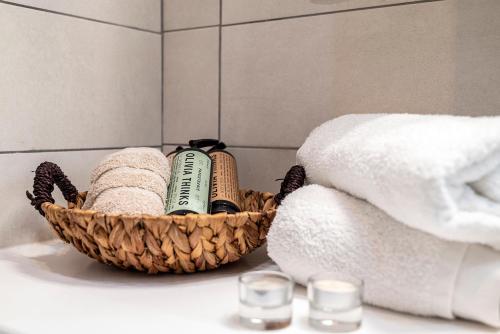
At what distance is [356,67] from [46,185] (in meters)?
0.48

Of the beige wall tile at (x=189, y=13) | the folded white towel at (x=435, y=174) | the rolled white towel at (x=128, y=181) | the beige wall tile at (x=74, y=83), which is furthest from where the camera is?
the beige wall tile at (x=189, y=13)

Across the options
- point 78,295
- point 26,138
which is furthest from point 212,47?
point 78,295

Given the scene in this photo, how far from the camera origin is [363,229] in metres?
0.54

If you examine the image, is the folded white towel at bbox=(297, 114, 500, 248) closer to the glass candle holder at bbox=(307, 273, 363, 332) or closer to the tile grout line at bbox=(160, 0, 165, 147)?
the glass candle holder at bbox=(307, 273, 363, 332)

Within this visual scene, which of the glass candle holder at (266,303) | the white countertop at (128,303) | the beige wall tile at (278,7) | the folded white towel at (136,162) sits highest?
the beige wall tile at (278,7)

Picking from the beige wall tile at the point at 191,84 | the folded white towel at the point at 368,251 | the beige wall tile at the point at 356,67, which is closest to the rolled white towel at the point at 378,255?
the folded white towel at the point at 368,251

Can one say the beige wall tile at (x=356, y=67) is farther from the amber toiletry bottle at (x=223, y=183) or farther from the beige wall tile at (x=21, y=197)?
the beige wall tile at (x=21, y=197)

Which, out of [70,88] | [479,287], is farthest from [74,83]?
[479,287]

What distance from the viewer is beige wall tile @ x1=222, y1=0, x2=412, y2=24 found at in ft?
2.69

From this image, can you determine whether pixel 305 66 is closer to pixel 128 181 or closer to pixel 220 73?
pixel 220 73

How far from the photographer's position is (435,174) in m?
0.46

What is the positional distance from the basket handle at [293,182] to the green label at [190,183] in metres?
0.10

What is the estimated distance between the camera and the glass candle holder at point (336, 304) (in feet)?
1.55

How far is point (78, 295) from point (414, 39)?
1.85ft
